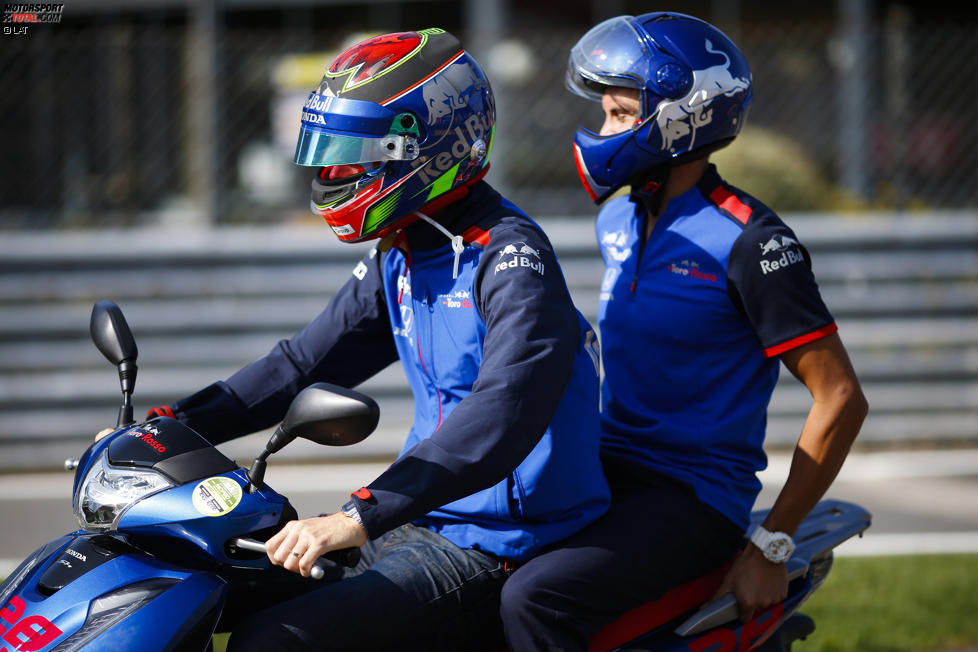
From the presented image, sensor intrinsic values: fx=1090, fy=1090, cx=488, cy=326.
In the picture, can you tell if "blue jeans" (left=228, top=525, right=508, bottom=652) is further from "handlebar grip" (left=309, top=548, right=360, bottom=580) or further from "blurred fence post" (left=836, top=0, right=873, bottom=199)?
"blurred fence post" (left=836, top=0, right=873, bottom=199)

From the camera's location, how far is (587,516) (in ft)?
8.39

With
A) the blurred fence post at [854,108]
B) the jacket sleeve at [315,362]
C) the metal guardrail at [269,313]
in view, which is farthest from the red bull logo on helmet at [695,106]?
the blurred fence post at [854,108]

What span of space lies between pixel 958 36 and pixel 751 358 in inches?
250

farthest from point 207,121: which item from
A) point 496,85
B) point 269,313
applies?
point 496,85

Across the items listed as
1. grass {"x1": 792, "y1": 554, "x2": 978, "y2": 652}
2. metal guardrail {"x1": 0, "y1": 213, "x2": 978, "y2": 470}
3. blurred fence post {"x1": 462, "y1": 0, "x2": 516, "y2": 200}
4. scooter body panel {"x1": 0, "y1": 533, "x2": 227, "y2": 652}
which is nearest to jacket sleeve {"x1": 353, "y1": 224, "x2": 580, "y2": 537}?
scooter body panel {"x1": 0, "y1": 533, "x2": 227, "y2": 652}

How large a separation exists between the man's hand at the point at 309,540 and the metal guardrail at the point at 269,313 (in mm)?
5127

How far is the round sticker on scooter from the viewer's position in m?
2.09

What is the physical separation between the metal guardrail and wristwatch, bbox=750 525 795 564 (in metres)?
4.72

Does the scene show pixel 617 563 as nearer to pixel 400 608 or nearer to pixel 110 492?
pixel 400 608

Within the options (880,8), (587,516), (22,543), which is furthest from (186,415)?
(880,8)

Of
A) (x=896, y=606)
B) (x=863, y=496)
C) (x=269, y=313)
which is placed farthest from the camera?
(x=269, y=313)

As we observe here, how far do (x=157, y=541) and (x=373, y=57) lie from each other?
3.86 ft

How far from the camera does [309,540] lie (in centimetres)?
203

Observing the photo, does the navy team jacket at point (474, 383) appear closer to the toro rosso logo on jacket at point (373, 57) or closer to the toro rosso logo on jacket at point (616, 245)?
the toro rosso logo on jacket at point (373, 57)
